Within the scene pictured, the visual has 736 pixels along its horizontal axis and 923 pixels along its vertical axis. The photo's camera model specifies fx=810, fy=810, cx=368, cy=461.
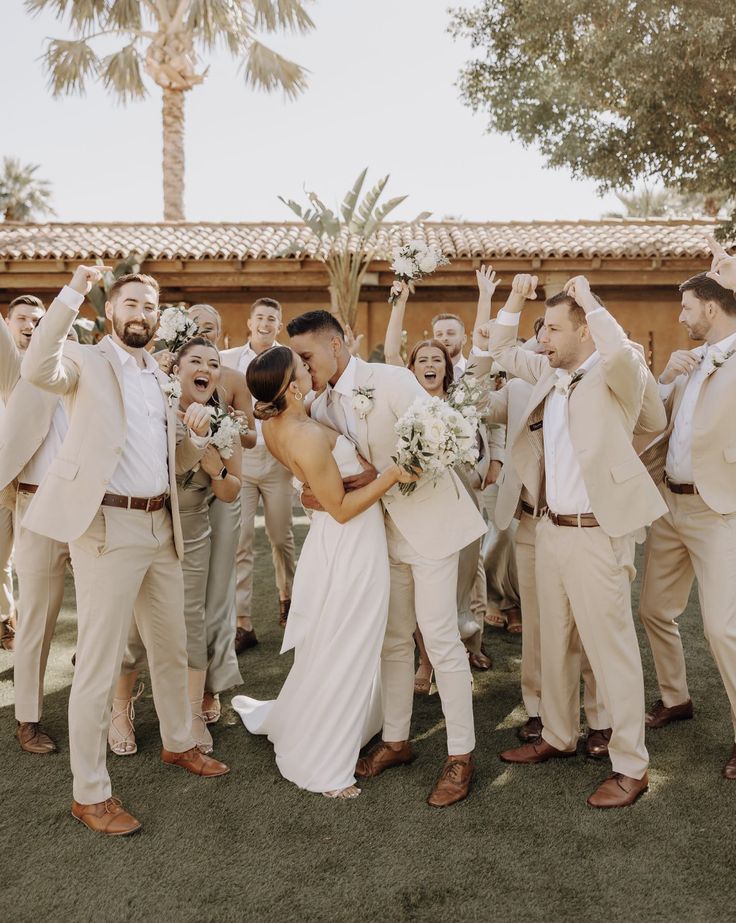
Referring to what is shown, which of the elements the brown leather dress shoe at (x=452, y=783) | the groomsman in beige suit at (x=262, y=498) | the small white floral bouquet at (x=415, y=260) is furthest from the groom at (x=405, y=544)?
the groomsman in beige suit at (x=262, y=498)

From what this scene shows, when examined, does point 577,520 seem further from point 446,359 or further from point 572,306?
point 446,359

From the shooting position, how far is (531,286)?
4.37 m

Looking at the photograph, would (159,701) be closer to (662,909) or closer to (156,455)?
(156,455)

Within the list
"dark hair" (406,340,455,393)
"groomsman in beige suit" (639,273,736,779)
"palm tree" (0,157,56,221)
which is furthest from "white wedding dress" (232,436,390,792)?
"palm tree" (0,157,56,221)

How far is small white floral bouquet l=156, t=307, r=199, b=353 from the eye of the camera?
495cm

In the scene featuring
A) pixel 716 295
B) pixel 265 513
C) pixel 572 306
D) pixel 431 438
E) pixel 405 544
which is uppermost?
pixel 716 295

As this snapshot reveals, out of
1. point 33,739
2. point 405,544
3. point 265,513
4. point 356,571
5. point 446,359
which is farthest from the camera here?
point 265,513

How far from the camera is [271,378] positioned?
3.85 m

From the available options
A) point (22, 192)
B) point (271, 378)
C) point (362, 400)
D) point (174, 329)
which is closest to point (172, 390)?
point (271, 378)

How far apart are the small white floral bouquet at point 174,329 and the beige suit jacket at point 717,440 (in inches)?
118

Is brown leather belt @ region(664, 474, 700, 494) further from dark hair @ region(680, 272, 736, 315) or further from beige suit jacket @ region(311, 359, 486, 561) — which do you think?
beige suit jacket @ region(311, 359, 486, 561)

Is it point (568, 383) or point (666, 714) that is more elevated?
point (568, 383)

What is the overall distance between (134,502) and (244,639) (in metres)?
2.72

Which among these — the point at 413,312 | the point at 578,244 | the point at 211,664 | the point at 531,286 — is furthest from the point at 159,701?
the point at 578,244
